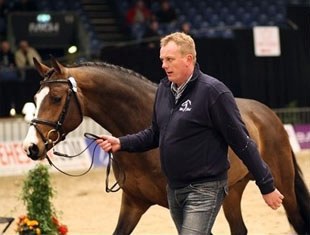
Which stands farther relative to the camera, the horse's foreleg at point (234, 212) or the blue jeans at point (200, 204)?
the horse's foreleg at point (234, 212)

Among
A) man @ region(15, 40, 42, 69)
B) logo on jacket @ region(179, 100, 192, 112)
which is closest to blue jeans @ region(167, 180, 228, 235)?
logo on jacket @ region(179, 100, 192, 112)

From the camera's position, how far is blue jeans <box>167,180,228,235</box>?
14.1ft

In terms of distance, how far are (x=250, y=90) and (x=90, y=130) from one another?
3846 millimetres

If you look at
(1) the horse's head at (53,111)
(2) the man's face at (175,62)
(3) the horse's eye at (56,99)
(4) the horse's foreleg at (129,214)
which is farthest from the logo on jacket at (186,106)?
(4) the horse's foreleg at (129,214)

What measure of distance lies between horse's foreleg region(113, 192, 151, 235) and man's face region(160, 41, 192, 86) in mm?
1860

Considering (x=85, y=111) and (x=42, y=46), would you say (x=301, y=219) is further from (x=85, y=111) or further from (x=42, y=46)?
(x=42, y=46)

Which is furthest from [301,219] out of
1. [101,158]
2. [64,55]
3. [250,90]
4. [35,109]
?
[64,55]

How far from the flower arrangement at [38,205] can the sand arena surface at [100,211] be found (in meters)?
1.60

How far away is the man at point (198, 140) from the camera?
168 inches

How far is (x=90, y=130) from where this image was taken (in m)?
14.0

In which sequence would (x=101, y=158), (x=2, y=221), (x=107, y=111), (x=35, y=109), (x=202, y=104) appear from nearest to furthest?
(x=202, y=104)
(x=35, y=109)
(x=107, y=111)
(x=2, y=221)
(x=101, y=158)

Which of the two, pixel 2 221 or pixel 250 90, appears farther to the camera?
pixel 250 90

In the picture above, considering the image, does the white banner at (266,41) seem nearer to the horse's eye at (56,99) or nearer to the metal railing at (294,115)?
the metal railing at (294,115)

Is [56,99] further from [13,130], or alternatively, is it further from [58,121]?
[13,130]
